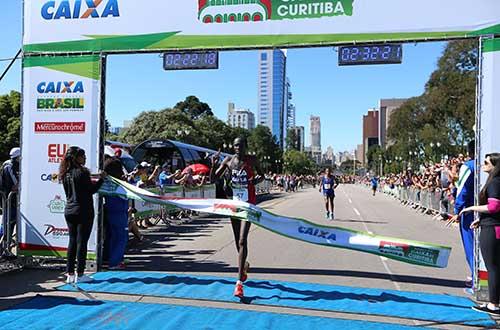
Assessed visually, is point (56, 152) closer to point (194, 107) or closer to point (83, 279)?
point (83, 279)

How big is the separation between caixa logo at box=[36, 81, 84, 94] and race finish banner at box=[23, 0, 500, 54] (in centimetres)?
58

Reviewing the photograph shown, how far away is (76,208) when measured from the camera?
769 centimetres

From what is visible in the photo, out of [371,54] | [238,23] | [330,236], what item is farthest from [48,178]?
[371,54]

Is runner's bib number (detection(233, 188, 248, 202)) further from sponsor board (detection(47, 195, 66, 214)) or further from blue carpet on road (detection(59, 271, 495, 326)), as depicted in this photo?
sponsor board (detection(47, 195, 66, 214))

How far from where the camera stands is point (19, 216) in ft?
30.3

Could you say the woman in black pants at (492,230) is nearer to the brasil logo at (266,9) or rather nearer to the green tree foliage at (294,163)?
the brasil logo at (266,9)

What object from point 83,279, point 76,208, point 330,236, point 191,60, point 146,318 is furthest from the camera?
point 191,60

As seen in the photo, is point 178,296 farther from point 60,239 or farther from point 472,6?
point 472,6

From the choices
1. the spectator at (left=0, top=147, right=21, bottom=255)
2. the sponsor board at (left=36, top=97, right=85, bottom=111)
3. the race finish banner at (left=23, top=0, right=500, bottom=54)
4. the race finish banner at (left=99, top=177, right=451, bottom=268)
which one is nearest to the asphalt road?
the race finish banner at (left=99, top=177, right=451, bottom=268)

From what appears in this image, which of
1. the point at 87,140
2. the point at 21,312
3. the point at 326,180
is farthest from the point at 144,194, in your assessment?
the point at 326,180

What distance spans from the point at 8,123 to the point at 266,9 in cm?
4310

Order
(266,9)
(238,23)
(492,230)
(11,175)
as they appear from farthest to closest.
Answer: (11,175) → (238,23) → (266,9) → (492,230)

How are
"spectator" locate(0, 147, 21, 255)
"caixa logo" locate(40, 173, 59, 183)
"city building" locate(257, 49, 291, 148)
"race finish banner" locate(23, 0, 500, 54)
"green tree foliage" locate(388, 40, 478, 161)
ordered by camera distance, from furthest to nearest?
"city building" locate(257, 49, 291, 148) < "green tree foliage" locate(388, 40, 478, 161) < "spectator" locate(0, 147, 21, 255) < "caixa logo" locate(40, 173, 59, 183) < "race finish banner" locate(23, 0, 500, 54)

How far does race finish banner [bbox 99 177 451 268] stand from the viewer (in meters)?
6.70
